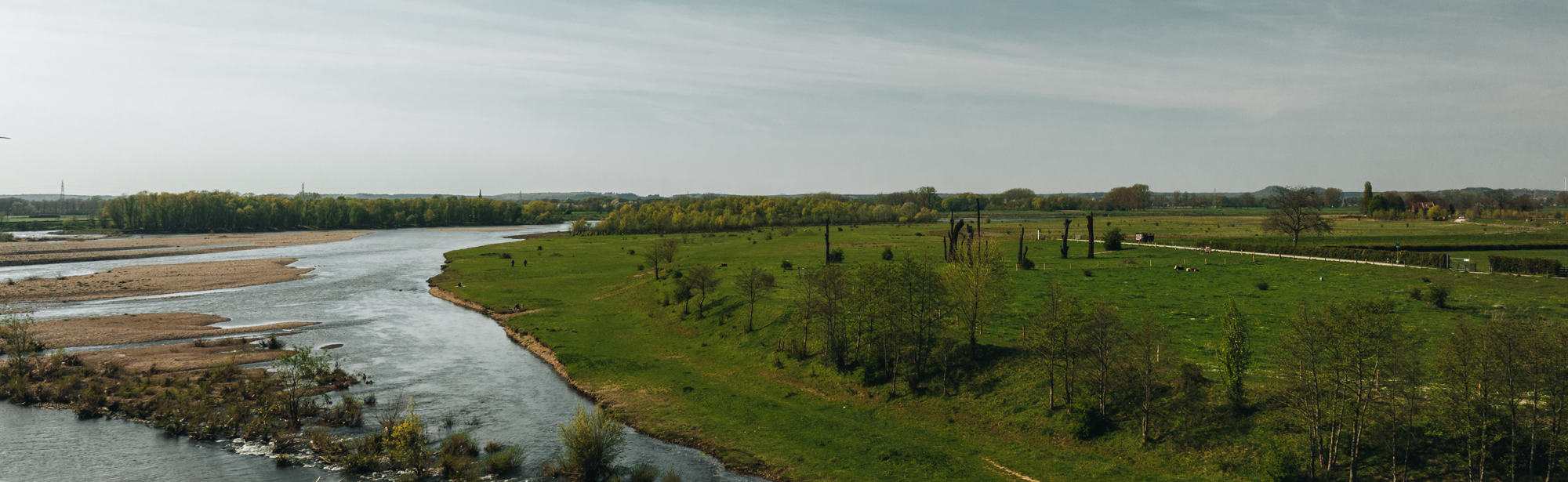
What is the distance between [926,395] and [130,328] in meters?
64.6

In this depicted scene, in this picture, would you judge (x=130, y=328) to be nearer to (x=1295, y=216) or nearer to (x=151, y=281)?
(x=151, y=281)

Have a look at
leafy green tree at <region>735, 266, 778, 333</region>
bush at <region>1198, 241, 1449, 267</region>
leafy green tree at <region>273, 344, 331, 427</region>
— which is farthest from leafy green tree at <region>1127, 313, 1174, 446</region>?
bush at <region>1198, 241, 1449, 267</region>

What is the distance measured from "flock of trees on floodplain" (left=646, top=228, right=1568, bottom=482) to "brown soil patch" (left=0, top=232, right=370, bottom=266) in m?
141

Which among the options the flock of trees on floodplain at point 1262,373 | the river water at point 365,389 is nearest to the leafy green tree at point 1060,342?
the flock of trees on floodplain at point 1262,373

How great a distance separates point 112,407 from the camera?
1533 inches

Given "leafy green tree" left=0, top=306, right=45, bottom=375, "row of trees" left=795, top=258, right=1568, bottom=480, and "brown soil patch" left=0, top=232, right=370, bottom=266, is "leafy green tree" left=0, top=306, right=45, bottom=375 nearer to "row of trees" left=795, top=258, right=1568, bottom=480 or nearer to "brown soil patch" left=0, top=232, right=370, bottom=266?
"row of trees" left=795, top=258, right=1568, bottom=480

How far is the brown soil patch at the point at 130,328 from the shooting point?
5600cm

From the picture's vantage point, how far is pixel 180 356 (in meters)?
50.4

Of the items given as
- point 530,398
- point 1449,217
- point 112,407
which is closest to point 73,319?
point 112,407

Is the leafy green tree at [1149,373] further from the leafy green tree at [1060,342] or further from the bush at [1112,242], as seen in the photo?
the bush at [1112,242]

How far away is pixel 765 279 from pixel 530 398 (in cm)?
2082

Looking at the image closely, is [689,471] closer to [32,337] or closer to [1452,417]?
[1452,417]

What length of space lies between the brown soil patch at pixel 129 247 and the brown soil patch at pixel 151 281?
2506 centimetres

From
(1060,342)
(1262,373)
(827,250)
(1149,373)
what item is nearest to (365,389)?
(1060,342)
